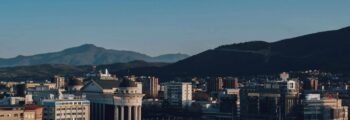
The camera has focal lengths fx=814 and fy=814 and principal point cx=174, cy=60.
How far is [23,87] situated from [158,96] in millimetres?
23920

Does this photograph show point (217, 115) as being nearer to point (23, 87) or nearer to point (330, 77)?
point (23, 87)

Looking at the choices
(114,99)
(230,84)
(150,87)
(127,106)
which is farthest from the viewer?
(230,84)

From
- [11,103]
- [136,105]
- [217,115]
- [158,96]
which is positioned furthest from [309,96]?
[158,96]

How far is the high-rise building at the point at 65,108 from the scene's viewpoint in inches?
3125

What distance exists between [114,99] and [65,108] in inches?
365

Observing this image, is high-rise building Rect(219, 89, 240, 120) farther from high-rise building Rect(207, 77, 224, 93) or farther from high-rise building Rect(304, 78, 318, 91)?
high-rise building Rect(207, 77, 224, 93)

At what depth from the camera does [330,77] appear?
151750 millimetres

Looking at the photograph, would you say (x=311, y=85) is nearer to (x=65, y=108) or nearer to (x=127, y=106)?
(x=127, y=106)

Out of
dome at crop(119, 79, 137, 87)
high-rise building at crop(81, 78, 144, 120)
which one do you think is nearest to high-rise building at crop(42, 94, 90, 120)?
high-rise building at crop(81, 78, 144, 120)

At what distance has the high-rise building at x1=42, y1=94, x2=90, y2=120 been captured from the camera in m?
79.4

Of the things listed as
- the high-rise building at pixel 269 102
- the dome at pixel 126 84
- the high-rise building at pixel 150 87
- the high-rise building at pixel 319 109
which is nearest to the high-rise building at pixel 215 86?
the high-rise building at pixel 150 87

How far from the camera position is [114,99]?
290 feet

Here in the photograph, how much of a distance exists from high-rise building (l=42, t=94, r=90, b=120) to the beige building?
90.7 inches

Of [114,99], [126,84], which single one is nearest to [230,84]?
[126,84]
